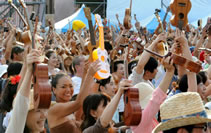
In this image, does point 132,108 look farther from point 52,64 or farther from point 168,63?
point 52,64

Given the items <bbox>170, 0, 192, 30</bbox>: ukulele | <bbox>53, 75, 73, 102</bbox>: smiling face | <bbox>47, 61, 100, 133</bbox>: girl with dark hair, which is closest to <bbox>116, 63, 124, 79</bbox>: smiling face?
<bbox>53, 75, 73, 102</bbox>: smiling face

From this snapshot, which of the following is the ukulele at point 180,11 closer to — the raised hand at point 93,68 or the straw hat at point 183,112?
the raised hand at point 93,68

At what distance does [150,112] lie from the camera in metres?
3.42

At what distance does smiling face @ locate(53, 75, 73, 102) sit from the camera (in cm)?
455

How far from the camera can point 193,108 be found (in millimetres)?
2650

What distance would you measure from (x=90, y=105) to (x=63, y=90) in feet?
1.83

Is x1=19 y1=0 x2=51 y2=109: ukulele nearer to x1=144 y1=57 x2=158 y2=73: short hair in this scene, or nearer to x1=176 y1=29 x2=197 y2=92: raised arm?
x1=176 y1=29 x2=197 y2=92: raised arm

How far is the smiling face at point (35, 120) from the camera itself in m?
3.43

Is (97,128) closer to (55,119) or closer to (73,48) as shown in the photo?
(55,119)

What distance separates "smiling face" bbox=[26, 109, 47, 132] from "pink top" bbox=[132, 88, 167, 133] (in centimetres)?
72

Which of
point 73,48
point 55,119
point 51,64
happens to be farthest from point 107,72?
point 73,48

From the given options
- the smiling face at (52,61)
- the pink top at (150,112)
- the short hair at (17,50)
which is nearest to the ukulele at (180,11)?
the pink top at (150,112)

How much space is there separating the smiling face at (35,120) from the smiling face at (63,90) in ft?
3.54

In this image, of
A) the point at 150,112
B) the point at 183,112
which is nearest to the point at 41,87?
the point at 150,112
